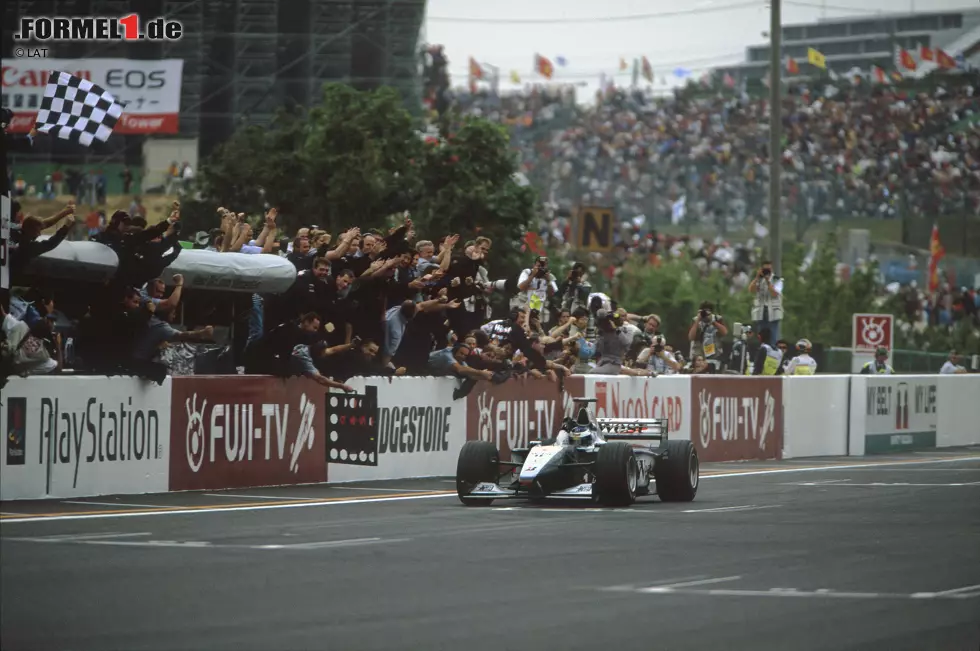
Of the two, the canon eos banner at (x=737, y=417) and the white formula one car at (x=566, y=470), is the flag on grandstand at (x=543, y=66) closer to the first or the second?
the canon eos banner at (x=737, y=417)

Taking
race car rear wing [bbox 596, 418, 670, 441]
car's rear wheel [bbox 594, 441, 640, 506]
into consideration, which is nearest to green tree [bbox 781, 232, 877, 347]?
race car rear wing [bbox 596, 418, 670, 441]

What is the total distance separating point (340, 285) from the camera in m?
18.8

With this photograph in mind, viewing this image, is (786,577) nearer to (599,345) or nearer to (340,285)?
(340,285)

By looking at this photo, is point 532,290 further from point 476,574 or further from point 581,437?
point 476,574

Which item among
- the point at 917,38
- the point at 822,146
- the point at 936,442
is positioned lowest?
the point at 936,442

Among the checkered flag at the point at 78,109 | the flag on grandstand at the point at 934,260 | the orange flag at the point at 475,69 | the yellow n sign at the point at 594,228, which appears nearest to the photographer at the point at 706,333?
the yellow n sign at the point at 594,228

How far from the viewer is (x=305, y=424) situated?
18.7 metres

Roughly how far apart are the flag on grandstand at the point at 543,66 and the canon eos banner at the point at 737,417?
56454 millimetres

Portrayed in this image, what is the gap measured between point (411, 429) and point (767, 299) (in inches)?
392

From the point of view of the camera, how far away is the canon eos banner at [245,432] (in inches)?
675

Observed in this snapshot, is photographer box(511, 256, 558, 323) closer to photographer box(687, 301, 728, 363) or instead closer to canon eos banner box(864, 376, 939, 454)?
photographer box(687, 301, 728, 363)

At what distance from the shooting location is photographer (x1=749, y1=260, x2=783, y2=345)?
28.2 meters

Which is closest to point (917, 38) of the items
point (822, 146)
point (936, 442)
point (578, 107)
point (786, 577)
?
point (578, 107)

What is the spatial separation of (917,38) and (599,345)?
270 ft
